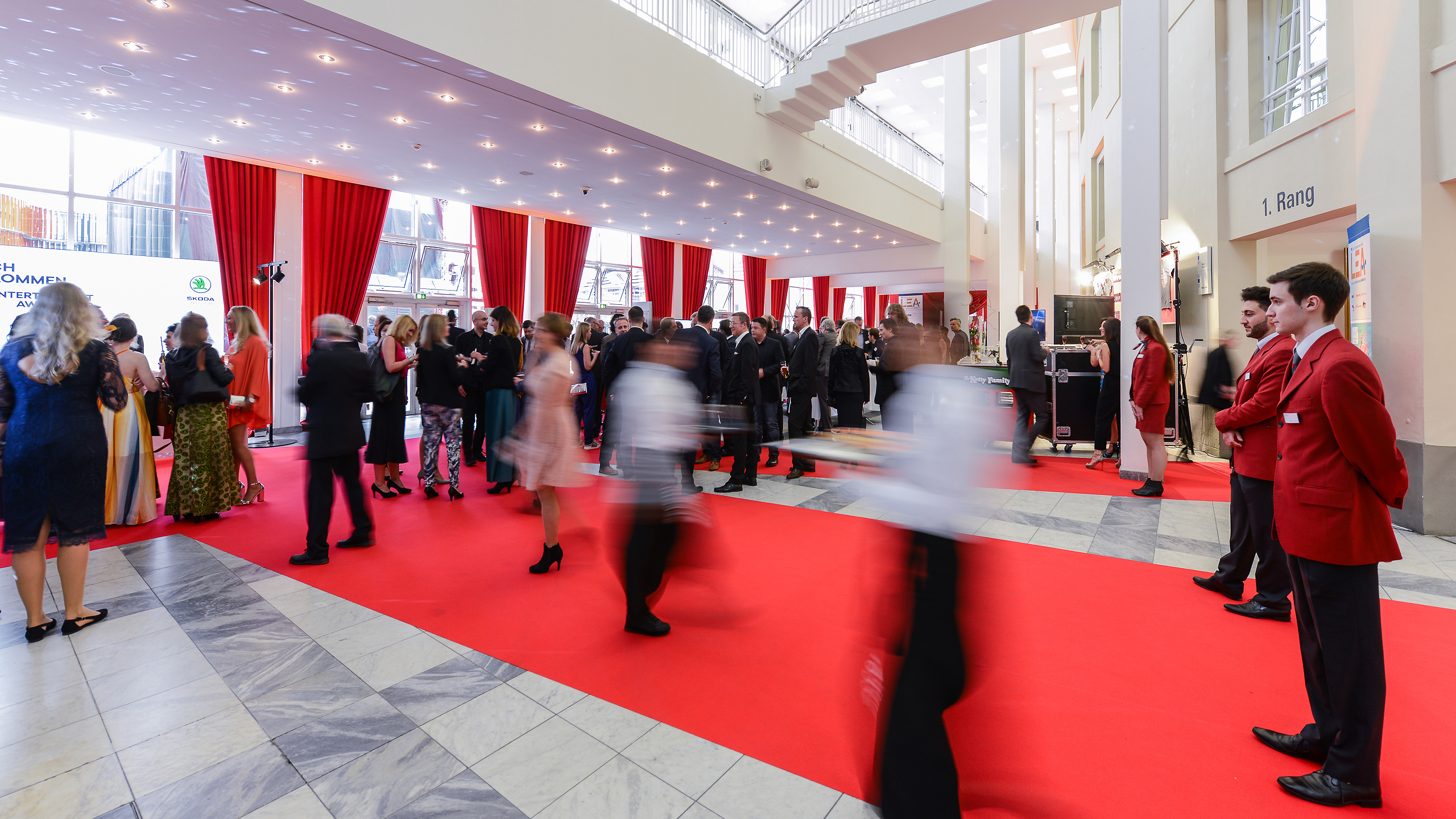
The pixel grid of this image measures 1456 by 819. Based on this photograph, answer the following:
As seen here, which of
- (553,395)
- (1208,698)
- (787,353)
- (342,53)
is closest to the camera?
(1208,698)

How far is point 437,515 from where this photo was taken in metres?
5.06

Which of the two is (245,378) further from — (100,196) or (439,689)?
(100,196)

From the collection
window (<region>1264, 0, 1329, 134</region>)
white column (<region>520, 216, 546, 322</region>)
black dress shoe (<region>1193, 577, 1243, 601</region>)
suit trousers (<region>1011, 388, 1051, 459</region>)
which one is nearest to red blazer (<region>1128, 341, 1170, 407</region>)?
suit trousers (<region>1011, 388, 1051, 459</region>)

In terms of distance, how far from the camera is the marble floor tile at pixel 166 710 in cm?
225

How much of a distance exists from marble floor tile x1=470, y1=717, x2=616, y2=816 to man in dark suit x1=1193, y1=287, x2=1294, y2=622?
290 centimetres

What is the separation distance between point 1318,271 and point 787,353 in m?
5.91

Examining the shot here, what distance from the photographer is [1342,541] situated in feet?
5.83

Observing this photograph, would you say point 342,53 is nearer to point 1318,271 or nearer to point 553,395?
point 553,395

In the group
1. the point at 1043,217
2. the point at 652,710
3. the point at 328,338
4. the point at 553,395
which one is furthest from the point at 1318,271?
the point at 1043,217

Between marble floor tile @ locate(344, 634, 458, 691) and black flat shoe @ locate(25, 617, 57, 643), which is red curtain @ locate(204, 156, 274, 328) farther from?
marble floor tile @ locate(344, 634, 458, 691)

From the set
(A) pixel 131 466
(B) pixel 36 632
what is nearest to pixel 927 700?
(B) pixel 36 632

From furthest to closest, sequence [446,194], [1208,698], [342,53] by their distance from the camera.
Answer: [446,194]
[342,53]
[1208,698]

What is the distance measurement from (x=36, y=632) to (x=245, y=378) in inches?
103

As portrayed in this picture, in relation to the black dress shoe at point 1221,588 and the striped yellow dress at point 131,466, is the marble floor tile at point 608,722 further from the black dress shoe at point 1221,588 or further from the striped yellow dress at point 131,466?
the striped yellow dress at point 131,466
